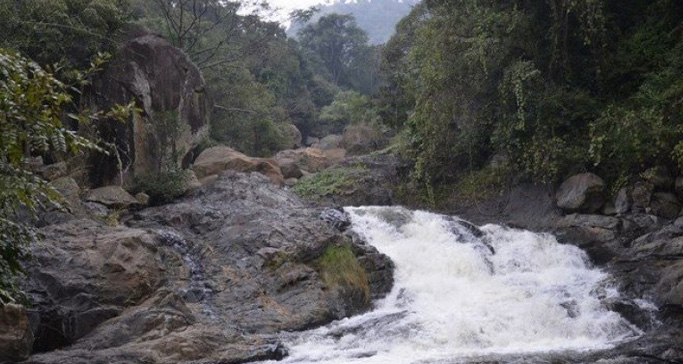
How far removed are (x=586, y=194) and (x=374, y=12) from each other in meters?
116

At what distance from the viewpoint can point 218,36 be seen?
32.2 meters

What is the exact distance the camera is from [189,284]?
37.0 feet

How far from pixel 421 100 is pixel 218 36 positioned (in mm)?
17890

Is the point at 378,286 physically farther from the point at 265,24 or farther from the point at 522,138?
the point at 265,24

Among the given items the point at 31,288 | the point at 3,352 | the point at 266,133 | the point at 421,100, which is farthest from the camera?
the point at 266,133

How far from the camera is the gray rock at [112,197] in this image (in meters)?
14.1

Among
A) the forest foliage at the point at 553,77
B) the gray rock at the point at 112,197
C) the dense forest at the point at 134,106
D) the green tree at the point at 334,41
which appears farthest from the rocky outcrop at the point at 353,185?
the green tree at the point at 334,41

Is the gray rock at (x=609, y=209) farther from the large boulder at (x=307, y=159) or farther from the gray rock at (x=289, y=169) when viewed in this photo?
the large boulder at (x=307, y=159)

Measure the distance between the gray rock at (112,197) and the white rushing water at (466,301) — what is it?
5387mm

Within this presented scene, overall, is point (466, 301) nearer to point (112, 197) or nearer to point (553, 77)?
point (553, 77)

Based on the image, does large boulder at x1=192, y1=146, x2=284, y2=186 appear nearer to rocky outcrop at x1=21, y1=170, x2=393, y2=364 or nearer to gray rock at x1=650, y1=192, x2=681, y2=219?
rocky outcrop at x1=21, y1=170, x2=393, y2=364

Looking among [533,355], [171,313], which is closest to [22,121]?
[171,313]

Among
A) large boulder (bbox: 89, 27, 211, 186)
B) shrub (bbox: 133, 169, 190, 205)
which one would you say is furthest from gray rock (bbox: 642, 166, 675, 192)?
large boulder (bbox: 89, 27, 211, 186)

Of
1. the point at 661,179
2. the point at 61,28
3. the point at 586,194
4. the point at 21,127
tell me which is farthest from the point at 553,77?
the point at 21,127
